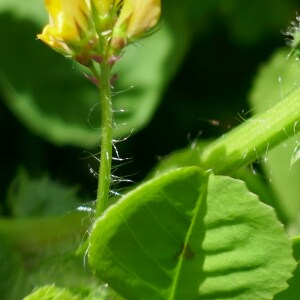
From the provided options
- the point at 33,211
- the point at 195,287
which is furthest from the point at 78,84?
the point at 195,287

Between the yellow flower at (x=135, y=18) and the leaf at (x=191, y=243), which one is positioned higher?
the yellow flower at (x=135, y=18)

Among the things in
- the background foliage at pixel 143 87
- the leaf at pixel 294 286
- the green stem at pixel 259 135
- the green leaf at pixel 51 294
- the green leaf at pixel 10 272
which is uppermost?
the green stem at pixel 259 135

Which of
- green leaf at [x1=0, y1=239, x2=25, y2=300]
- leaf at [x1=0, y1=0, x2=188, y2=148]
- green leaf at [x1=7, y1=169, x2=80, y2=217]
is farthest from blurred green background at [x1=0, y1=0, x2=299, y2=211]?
green leaf at [x1=0, y1=239, x2=25, y2=300]

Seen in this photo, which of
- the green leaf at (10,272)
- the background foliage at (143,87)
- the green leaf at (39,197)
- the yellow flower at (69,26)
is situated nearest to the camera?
the yellow flower at (69,26)

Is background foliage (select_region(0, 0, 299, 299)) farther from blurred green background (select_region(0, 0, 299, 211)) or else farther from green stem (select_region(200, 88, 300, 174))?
green stem (select_region(200, 88, 300, 174))

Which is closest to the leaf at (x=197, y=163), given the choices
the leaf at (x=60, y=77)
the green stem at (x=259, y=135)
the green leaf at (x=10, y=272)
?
the green stem at (x=259, y=135)

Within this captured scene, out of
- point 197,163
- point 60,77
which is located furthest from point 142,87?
point 197,163

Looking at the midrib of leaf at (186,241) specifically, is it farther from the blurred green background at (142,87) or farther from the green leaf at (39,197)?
the blurred green background at (142,87)
